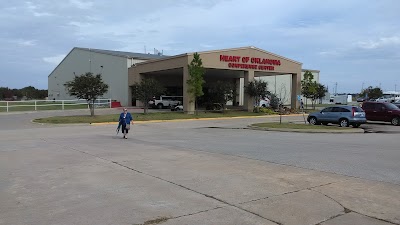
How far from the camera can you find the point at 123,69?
161 ft

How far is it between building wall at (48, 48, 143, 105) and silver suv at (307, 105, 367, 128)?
28.2 metres

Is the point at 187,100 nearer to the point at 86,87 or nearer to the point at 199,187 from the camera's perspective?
the point at 86,87

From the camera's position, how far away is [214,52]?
38250mm

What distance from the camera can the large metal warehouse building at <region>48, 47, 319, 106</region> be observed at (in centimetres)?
4116

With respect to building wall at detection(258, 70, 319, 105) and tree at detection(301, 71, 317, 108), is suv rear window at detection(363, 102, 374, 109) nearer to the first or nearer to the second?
A: tree at detection(301, 71, 317, 108)

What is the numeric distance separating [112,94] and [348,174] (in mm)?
46328

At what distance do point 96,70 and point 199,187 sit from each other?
51.8m

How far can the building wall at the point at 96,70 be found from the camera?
162 feet

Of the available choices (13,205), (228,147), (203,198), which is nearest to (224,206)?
(203,198)

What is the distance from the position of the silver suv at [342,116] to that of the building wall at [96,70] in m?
28.2

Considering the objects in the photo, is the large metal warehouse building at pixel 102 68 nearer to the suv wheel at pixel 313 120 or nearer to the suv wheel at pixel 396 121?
the suv wheel at pixel 313 120

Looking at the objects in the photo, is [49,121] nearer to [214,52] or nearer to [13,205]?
[214,52]

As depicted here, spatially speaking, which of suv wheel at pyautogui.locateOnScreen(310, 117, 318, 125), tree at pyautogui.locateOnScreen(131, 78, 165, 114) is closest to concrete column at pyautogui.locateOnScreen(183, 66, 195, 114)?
tree at pyautogui.locateOnScreen(131, 78, 165, 114)

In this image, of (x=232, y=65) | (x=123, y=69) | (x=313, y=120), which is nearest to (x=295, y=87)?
(x=232, y=65)
